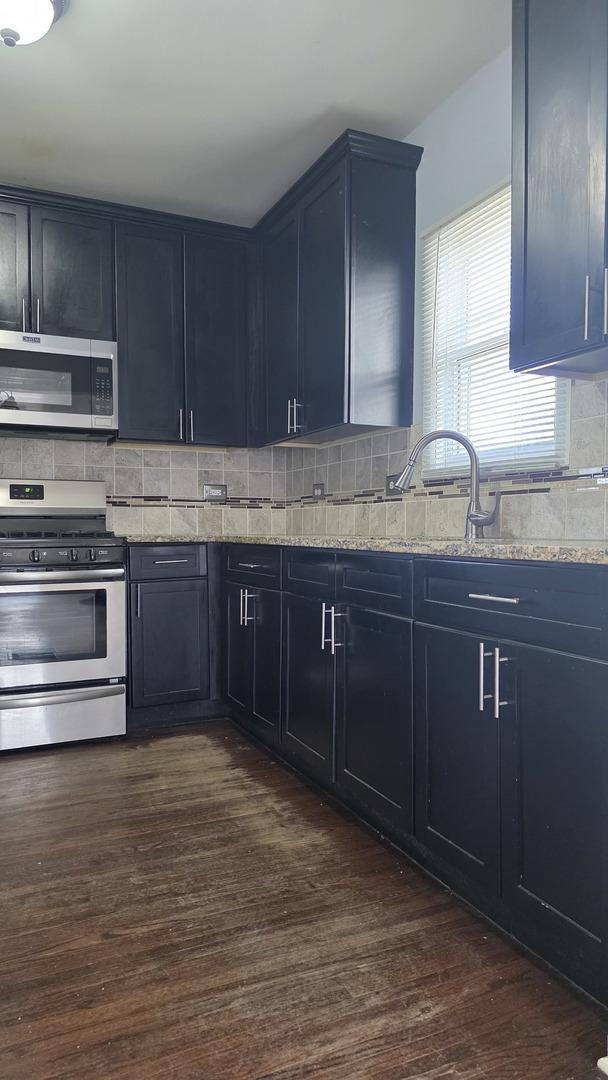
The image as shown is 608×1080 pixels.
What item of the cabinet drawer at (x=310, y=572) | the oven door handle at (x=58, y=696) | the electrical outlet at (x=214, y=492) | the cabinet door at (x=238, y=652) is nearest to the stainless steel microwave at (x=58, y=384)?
the electrical outlet at (x=214, y=492)

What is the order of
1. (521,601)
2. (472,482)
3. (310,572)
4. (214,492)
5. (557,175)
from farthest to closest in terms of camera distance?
(214,492) → (310,572) → (472,482) → (557,175) → (521,601)

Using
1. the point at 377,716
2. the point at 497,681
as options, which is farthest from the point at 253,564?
the point at 497,681

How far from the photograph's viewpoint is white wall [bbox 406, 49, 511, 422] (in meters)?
2.40

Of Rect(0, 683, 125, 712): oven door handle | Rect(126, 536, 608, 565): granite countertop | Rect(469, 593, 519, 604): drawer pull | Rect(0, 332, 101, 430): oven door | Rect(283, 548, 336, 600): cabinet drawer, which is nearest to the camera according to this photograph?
Rect(126, 536, 608, 565): granite countertop

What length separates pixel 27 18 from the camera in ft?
6.88

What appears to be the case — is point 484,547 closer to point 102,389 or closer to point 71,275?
point 102,389

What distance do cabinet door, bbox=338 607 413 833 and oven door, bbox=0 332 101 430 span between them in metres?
1.91

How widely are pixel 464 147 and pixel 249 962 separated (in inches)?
106

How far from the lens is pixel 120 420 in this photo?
3.50 m

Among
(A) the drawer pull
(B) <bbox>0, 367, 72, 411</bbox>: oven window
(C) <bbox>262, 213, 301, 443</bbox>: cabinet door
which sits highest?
(C) <bbox>262, 213, 301, 443</bbox>: cabinet door

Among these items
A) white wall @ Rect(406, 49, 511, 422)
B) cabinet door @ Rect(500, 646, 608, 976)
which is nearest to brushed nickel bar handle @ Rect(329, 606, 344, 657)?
cabinet door @ Rect(500, 646, 608, 976)

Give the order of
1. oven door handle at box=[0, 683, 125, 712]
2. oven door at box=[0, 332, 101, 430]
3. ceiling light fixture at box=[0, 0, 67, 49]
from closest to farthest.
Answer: ceiling light fixture at box=[0, 0, 67, 49] → oven door handle at box=[0, 683, 125, 712] → oven door at box=[0, 332, 101, 430]

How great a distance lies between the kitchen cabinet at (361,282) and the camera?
2832 millimetres

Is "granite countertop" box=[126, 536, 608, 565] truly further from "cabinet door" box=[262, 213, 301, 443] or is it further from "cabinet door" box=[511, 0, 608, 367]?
"cabinet door" box=[262, 213, 301, 443]
